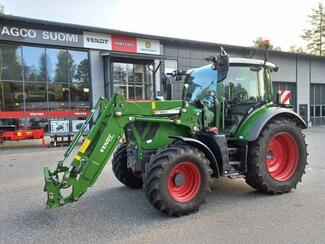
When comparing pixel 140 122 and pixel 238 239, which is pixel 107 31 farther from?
pixel 238 239

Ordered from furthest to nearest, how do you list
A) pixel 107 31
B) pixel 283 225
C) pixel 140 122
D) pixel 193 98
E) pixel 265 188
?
pixel 107 31 < pixel 193 98 < pixel 265 188 < pixel 140 122 < pixel 283 225

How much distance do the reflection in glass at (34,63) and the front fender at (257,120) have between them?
14366 mm

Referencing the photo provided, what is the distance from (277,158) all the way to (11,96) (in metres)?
14.7

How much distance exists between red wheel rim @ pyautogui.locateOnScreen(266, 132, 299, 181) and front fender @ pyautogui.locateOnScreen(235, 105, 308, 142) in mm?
410

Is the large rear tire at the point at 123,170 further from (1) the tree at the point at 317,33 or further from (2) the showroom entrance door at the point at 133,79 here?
(1) the tree at the point at 317,33

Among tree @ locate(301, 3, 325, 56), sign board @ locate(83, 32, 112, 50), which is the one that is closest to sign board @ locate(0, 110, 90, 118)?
sign board @ locate(83, 32, 112, 50)

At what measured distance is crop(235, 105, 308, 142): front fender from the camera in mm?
5590

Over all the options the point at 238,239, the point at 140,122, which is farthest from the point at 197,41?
the point at 238,239

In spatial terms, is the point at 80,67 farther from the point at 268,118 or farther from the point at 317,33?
the point at 317,33

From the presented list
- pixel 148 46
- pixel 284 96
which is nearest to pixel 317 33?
pixel 148 46

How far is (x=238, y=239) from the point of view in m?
3.97

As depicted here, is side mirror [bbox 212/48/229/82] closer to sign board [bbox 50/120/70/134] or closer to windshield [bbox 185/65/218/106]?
windshield [bbox 185/65/218/106]

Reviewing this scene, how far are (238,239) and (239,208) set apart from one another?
3.80 ft

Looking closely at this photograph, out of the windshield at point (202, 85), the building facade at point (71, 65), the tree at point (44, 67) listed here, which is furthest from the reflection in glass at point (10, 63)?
the windshield at point (202, 85)
